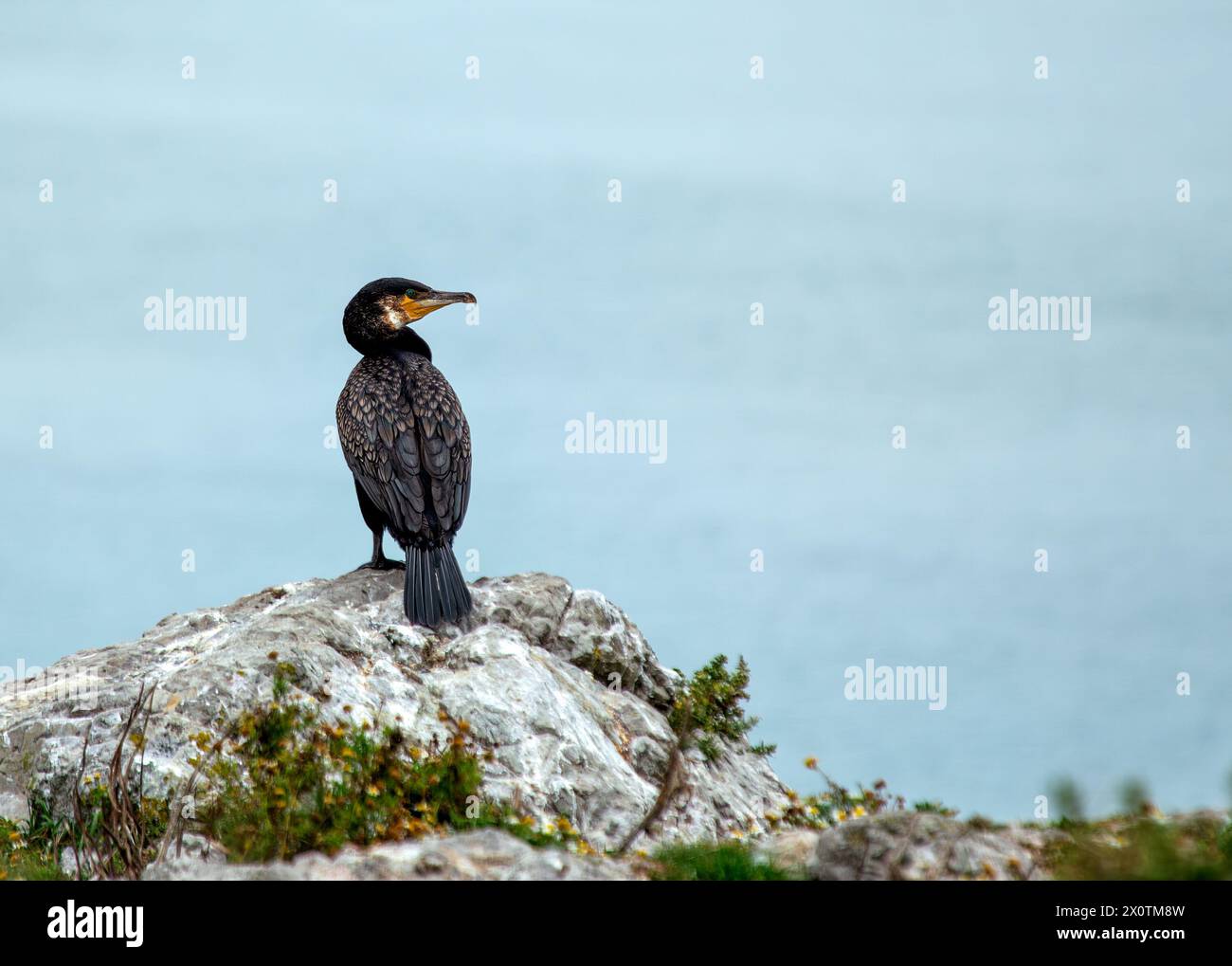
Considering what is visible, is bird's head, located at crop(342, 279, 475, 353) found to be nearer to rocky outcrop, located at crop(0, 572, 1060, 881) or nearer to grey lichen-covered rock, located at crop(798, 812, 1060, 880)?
rocky outcrop, located at crop(0, 572, 1060, 881)

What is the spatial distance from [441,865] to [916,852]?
6.52 ft

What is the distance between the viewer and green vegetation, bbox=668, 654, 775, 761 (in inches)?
432

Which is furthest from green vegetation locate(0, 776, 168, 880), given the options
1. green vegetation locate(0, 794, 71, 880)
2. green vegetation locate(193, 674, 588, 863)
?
green vegetation locate(193, 674, 588, 863)

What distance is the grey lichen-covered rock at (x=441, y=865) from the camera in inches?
213

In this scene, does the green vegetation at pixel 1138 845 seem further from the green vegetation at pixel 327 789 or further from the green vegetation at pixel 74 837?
the green vegetation at pixel 74 837

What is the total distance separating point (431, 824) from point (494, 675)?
81.1 inches

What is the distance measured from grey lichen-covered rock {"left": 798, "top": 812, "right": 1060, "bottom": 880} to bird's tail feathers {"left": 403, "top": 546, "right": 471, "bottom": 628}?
187 inches

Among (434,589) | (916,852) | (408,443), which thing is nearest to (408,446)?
(408,443)

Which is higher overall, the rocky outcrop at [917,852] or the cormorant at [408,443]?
the cormorant at [408,443]

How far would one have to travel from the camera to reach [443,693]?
9.59 m

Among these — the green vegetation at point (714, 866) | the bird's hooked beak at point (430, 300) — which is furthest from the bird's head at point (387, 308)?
the green vegetation at point (714, 866)

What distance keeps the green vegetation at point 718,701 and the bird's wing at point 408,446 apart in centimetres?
226
